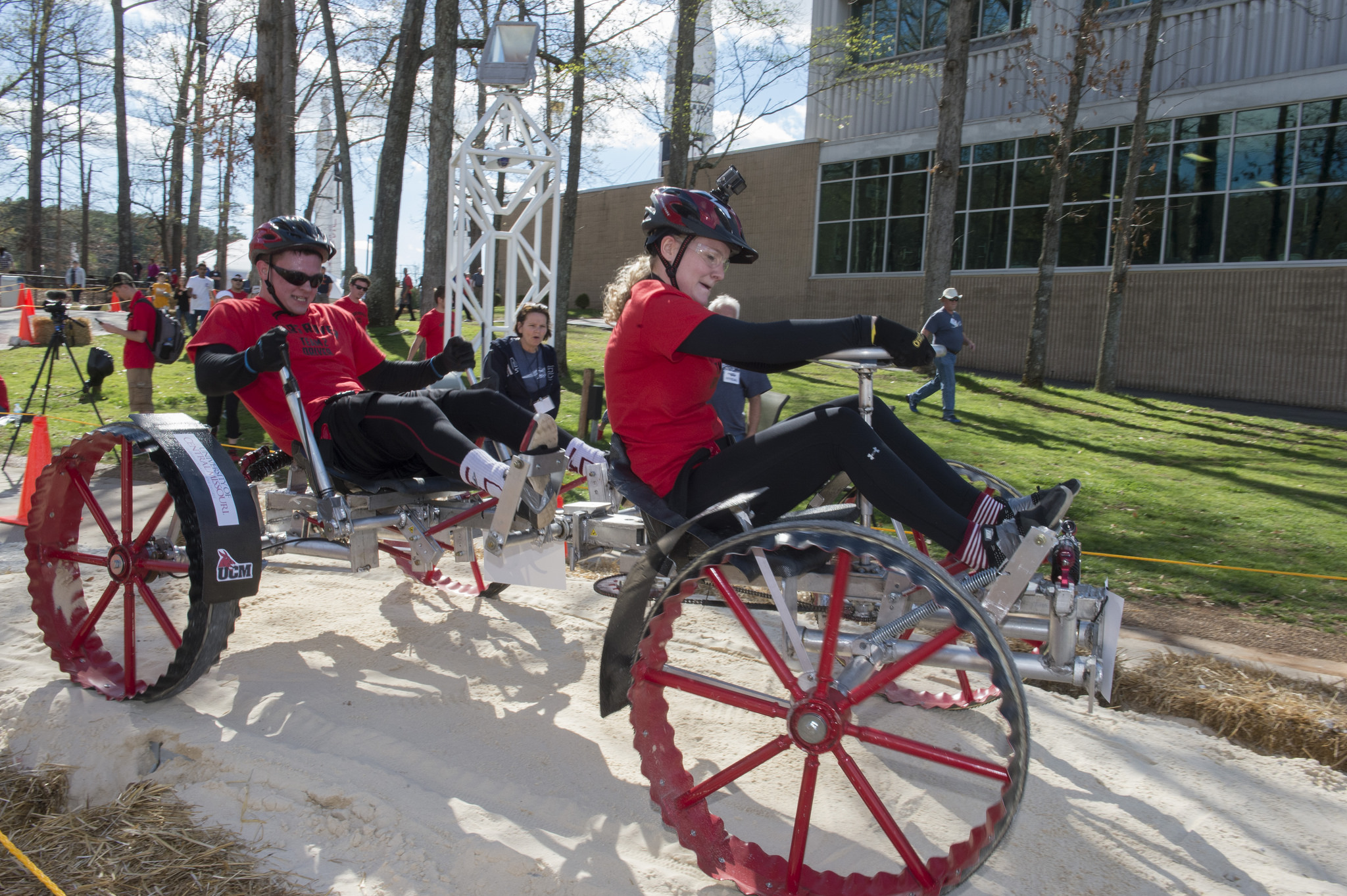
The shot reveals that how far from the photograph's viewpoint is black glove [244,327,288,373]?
11.9ft

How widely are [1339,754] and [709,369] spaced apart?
283 cm

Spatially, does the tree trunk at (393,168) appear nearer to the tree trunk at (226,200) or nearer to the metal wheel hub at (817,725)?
the tree trunk at (226,200)

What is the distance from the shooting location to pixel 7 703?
3.55 metres

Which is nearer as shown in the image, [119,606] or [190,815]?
[190,815]

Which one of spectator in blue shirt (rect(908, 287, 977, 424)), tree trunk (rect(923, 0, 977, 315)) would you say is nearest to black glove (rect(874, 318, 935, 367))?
spectator in blue shirt (rect(908, 287, 977, 424))

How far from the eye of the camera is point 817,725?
239 centimetres

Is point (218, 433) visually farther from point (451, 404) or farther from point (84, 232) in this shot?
point (84, 232)

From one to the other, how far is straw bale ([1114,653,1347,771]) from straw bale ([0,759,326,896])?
3.41 meters

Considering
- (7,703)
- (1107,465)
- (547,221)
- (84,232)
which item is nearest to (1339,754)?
(7,703)

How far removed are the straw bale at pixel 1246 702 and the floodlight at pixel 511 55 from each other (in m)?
9.12

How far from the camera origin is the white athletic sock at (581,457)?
3756 mm

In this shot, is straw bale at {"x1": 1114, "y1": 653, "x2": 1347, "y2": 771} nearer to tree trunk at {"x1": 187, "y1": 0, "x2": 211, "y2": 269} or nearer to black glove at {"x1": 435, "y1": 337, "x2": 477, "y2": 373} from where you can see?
black glove at {"x1": 435, "y1": 337, "x2": 477, "y2": 373}

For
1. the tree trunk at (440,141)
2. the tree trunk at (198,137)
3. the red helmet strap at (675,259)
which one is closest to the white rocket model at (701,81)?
the tree trunk at (440,141)

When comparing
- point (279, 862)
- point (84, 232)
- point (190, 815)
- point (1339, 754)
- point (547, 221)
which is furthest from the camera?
point (84, 232)
